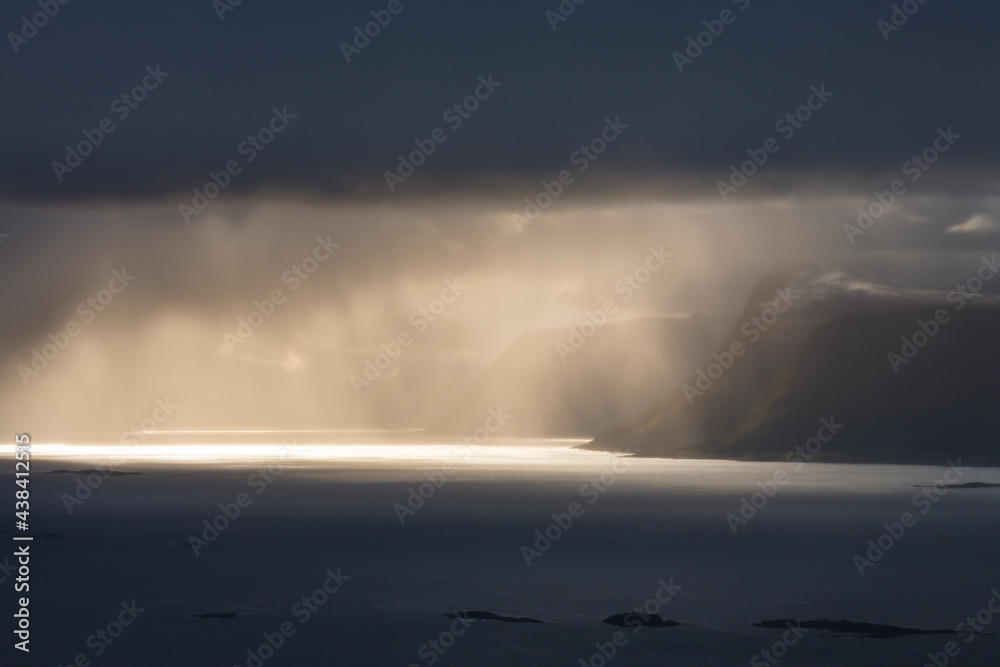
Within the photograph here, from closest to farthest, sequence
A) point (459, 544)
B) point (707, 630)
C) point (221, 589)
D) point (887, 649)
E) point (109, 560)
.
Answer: point (887, 649) → point (707, 630) → point (221, 589) → point (109, 560) → point (459, 544)

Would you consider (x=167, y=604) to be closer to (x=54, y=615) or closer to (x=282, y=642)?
(x=54, y=615)

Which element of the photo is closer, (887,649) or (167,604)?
(887,649)

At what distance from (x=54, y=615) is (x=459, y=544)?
51.2 meters

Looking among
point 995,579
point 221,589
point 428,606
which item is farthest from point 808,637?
point 221,589

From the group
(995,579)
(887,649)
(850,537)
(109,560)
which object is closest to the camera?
(887,649)

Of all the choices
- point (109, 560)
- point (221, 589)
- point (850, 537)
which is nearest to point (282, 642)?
point (221, 589)

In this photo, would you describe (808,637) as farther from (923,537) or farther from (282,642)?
(923,537)

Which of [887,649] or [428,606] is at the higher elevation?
[428,606]

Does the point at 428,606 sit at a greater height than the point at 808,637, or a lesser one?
greater

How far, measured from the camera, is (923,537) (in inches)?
5034

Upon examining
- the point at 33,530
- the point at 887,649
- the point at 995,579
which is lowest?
the point at 887,649

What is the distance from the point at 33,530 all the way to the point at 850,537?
8264cm

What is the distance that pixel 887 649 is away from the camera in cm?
6138

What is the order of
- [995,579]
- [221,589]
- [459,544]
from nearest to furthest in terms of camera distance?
[221,589]
[995,579]
[459,544]
